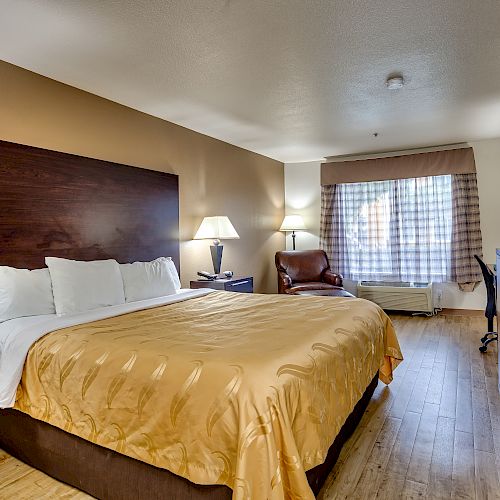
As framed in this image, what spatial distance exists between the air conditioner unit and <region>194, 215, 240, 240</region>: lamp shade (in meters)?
2.50

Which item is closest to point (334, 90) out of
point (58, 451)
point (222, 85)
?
point (222, 85)

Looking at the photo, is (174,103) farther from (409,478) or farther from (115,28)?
(409,478)

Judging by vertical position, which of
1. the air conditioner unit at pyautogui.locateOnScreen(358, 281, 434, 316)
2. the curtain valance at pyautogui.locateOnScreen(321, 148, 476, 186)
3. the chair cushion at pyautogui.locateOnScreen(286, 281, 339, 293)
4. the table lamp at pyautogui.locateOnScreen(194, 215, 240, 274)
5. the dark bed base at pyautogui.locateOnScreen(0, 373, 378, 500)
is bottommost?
the dark bed base at pyautogui.locateOnScreen(0, 373, 378, 500)

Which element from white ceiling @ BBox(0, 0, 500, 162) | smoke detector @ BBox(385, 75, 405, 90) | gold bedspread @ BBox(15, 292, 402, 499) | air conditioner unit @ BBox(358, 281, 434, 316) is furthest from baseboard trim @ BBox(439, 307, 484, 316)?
gold bedspread @ BBox(15, 292, 402, 499)

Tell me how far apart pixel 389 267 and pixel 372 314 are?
3.52 metres

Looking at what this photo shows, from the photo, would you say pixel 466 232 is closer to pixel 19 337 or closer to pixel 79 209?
pixel 79 209

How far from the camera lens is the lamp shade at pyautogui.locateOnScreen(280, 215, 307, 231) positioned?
20.3 ft

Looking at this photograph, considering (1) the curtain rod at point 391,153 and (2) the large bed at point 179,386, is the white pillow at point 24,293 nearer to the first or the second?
(2) the large bed at point 179,386

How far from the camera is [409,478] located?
6.30 feet

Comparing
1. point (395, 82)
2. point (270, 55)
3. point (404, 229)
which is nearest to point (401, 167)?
point (404, 229)

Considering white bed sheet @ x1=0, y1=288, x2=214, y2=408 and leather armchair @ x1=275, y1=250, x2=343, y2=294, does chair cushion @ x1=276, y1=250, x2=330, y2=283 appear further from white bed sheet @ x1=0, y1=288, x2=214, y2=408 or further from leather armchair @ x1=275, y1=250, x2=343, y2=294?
white bed sheet @ x1=0, y1=288, x2=214, y2=408

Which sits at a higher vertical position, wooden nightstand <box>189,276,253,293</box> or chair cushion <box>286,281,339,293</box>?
wooden nightstand <box>189,276,253,293</box>

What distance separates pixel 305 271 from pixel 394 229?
1.47 m

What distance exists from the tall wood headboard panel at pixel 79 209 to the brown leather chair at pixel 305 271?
1.96m
